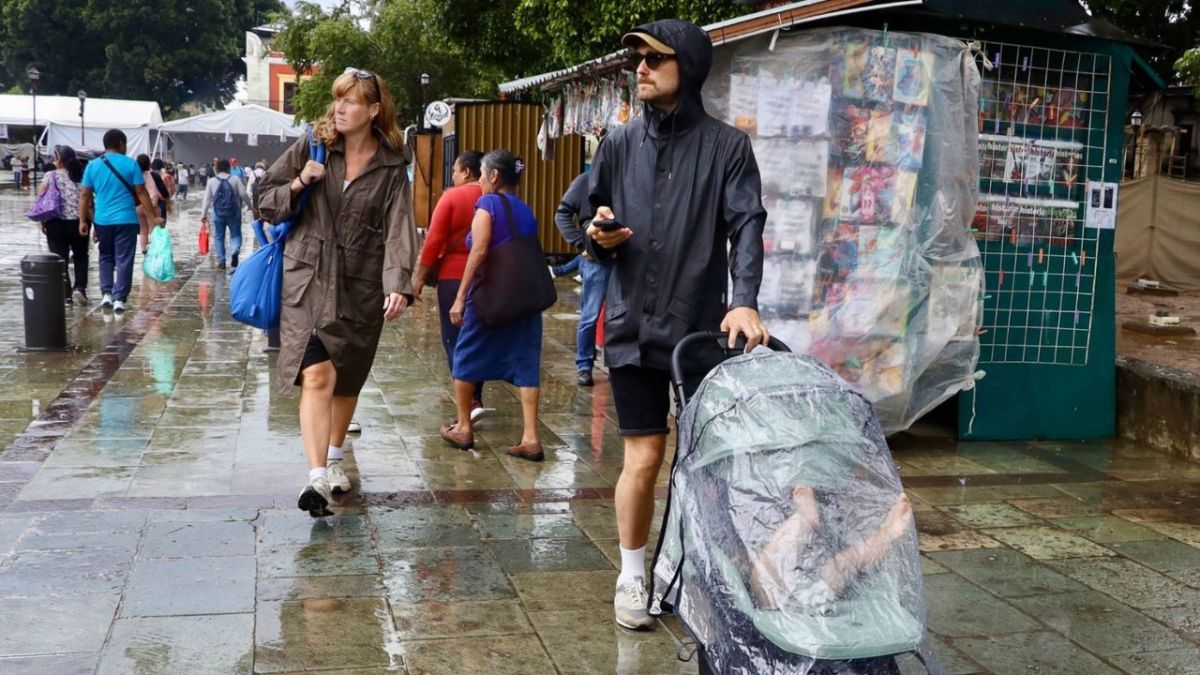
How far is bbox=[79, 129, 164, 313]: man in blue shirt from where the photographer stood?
38.5 feet

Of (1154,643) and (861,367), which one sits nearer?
(1154,643)

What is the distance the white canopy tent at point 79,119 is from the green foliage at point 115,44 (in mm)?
22334

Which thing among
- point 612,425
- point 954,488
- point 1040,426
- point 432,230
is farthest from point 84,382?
point 1040,426

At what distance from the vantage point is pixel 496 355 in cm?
674

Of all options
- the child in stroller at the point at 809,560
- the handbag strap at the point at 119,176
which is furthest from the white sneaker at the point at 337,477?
the handbag strap at the point at 119,176

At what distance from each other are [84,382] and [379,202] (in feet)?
13.3

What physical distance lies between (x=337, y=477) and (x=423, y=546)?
925 mm

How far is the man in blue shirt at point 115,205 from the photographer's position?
1173cm

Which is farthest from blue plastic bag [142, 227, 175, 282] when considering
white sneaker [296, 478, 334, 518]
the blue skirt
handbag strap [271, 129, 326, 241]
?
white sneaker [296, 478, 334, 518]

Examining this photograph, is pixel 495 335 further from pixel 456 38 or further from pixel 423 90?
pixel 423 90

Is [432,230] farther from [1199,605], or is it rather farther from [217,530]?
[1199,605]

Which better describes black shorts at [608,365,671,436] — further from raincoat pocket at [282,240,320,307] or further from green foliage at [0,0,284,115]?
green foliage at [0,0,284,115]

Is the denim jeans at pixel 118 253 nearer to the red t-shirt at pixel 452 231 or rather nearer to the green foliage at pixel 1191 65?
the red t-shirt at pixel 452 231

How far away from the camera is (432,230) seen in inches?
274
